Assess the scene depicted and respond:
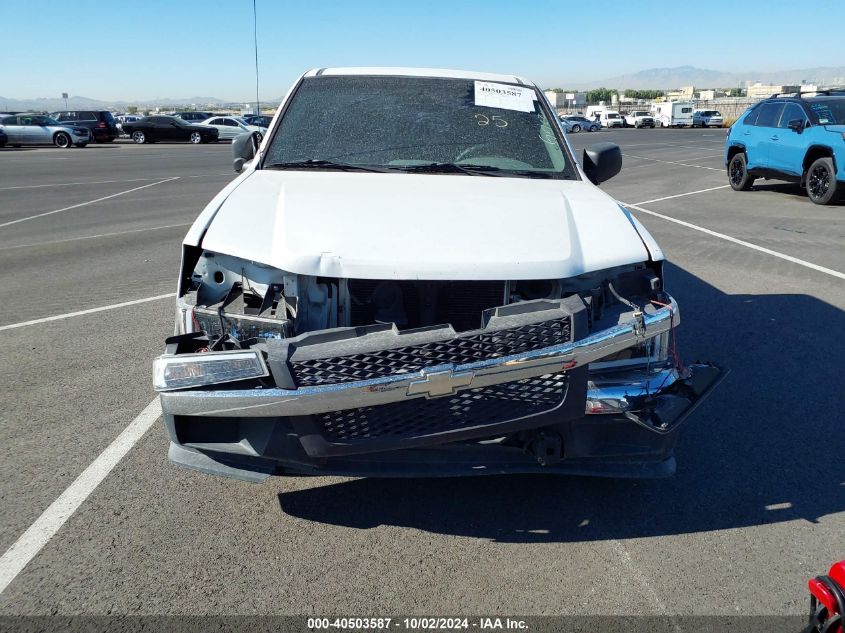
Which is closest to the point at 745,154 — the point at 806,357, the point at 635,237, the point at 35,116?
the point at 806,357

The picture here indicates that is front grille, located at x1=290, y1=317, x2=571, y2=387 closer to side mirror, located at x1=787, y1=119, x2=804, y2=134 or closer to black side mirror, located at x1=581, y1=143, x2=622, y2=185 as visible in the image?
black side mirror, located at x1=581, y1=143, x2=622, y2=185

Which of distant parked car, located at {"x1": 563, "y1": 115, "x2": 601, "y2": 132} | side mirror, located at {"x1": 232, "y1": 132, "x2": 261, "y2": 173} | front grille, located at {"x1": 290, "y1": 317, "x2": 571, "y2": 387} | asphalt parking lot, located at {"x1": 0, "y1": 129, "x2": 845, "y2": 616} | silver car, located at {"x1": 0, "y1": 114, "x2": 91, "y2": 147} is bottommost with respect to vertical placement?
asphalt parking lot, located at {"x1": 0, "y1": 129, "x2": 845, "y2": 616}

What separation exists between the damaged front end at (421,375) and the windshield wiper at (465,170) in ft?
3.90

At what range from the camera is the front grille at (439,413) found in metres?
2.75

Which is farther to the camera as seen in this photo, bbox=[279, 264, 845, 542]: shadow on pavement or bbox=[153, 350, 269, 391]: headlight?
bbox=[279, 264, 845, 542]: shadow on pavement

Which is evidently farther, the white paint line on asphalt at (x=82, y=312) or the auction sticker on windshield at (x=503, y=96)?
the white paint line on asphalt at (x=82, y=312)

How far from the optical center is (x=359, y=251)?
292cm

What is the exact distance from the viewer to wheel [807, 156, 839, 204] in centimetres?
1232

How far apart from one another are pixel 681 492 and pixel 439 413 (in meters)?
1.49

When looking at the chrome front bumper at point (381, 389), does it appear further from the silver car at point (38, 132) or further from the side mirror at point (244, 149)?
the silver car at point (38, 132)

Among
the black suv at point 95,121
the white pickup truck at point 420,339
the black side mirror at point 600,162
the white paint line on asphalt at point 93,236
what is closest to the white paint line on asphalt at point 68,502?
the white pickup truck at point 420,339

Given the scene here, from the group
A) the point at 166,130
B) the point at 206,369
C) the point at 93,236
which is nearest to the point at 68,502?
the point at 206,369

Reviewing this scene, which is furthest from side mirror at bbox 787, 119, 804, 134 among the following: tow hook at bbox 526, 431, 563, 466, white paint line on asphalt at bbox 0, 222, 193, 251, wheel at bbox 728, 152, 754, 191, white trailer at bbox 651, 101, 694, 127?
white trailer at bbox 651, 101, 694, 127

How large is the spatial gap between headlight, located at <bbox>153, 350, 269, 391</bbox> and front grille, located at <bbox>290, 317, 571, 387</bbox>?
16 centimetres
